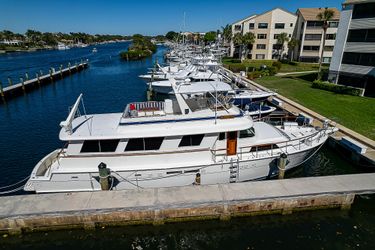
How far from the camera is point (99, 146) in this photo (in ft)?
37.6

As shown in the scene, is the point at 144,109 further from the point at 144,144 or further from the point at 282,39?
the point at 282,39

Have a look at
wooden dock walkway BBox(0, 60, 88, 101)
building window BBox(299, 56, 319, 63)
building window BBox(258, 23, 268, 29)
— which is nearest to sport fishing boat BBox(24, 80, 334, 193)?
wooden dock walkway BBox(0, 60, 88, 101)

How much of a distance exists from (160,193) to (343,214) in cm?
788

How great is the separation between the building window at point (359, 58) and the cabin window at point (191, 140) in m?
24.3

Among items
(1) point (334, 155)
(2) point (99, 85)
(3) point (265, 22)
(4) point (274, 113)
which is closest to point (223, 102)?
(1) point (334, 155)

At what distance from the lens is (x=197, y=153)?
1190 cm

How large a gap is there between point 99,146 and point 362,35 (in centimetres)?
2927

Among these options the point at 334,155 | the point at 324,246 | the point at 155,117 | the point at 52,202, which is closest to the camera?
the point at 324,246

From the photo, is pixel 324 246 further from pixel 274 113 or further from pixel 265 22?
pixel 265 22

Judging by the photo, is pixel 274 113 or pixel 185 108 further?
pixel 274 113

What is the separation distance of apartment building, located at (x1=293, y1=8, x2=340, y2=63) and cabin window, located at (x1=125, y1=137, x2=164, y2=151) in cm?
5517

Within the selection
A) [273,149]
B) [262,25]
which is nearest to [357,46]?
[273,149]

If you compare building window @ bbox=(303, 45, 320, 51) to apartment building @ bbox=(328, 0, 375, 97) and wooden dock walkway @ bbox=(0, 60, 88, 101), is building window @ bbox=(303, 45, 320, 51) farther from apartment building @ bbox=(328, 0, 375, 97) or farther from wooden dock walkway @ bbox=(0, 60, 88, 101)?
wooden dock walkway @ bbox=(0, 60, 88, 101)

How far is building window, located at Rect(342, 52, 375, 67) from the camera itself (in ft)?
85.5
